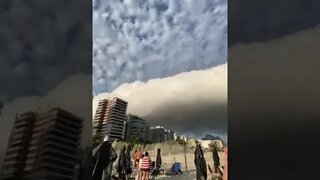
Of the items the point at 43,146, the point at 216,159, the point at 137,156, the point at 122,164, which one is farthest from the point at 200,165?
the point at 43,146

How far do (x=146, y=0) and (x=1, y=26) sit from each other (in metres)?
2.33

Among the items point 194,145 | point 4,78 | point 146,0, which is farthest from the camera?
point 194,145

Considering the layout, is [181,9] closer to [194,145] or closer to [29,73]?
[194,145]

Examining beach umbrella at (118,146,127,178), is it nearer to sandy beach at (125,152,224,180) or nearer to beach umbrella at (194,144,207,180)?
sandy beach at (125,152,224,180)

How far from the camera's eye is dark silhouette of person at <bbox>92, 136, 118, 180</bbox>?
22.1 ft

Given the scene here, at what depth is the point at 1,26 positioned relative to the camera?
439 cm

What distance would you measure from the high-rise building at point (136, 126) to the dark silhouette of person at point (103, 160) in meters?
0.60

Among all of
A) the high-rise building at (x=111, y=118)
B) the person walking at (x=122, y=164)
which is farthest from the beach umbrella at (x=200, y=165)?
the high-rise building at (x=111, y=118)

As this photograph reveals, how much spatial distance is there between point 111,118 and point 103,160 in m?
0.93

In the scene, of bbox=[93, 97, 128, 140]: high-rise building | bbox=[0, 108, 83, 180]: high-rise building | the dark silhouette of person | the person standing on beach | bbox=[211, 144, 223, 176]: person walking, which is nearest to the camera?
bbox=[0, 108, 83, 180]: high-rise building

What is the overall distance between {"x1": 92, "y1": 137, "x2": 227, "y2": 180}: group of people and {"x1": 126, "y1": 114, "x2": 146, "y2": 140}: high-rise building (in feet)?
0.66

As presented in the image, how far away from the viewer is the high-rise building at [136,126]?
25.0ft

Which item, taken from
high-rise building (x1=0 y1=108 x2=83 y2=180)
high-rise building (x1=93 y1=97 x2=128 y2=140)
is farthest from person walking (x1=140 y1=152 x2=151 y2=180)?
high-rise building (x1=0 y1=108 x2=83 y2=180)

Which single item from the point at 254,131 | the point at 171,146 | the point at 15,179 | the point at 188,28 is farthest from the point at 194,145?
the point at 15,179
